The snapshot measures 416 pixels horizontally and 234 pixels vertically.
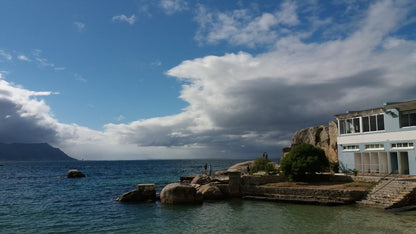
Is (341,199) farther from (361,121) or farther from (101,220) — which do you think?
(101,220)

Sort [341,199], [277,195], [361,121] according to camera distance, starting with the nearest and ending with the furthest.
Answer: [341,199] < [277,195] < [361,121]

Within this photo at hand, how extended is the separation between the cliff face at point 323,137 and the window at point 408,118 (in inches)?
518

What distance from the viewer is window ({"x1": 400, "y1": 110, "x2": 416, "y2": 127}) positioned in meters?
28.2

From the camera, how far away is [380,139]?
30328mm

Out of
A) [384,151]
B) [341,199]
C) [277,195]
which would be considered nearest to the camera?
[341,199]

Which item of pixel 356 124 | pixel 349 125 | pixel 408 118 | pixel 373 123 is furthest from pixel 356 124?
pixel 408 118

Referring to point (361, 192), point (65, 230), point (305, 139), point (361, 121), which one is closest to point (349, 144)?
point (361, 121)

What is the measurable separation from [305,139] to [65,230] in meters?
37.9

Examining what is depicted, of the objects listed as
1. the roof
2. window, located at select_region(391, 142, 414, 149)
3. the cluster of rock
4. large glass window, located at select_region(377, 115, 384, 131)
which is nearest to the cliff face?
the roof

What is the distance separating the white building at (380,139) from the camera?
92.5ft

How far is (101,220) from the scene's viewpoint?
22.0 meters

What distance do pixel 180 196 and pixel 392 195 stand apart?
1683 cm

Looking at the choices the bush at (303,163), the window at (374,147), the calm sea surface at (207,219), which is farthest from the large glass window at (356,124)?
the calm sea surface at (207,219)

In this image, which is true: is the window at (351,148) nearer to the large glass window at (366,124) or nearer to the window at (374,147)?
the window at (374,147)
